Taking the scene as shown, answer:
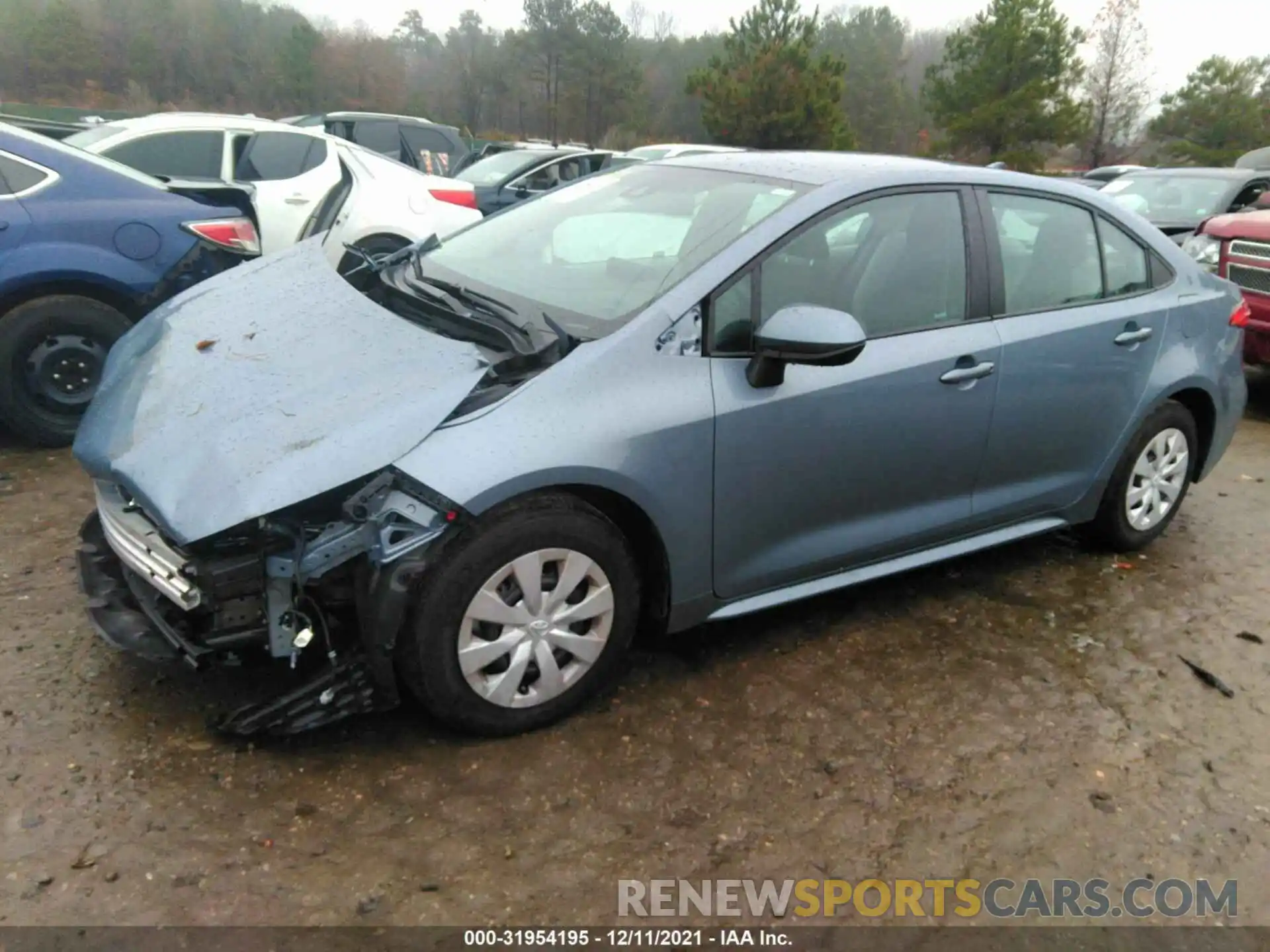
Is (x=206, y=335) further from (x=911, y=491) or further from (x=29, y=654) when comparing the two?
(x=911, y=491)

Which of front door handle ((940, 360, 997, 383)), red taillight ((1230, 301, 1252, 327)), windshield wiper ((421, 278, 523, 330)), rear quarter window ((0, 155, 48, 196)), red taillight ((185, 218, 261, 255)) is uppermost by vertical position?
rear quarter window ((0, 155, 48, 196))

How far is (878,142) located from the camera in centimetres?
5350

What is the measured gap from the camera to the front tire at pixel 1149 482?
4.07 metres

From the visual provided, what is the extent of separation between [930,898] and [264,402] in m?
2.14

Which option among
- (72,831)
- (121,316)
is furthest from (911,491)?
(121,316)

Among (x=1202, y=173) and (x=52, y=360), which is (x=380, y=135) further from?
(x=1202, y=173)

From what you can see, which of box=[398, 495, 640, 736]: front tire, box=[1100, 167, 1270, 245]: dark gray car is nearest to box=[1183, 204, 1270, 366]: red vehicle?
box=[1100, 167, 1270, 245]: dark gray car

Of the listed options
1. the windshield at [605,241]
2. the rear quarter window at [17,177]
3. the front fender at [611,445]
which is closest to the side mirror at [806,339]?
the front fender at [611,445]

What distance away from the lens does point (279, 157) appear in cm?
775

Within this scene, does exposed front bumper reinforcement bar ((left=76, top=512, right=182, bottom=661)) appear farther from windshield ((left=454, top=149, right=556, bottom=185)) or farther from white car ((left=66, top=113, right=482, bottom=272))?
windshield ((left=454, top=149, right=556, bottom=185))

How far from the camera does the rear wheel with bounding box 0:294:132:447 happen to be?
15.0 ft

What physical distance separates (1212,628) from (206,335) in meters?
3.78

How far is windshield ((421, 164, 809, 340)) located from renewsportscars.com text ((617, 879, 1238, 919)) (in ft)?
4.92

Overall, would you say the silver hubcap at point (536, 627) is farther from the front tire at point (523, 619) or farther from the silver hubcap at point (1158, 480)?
the silver hubcap at point (1158, 480)
